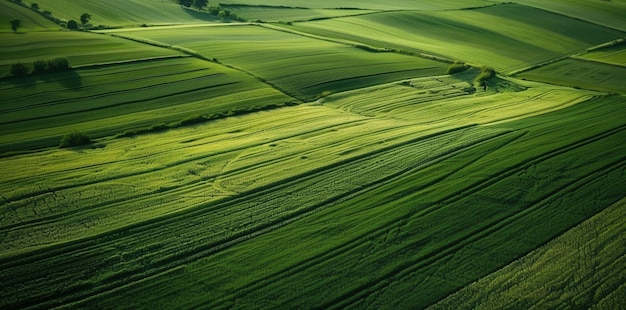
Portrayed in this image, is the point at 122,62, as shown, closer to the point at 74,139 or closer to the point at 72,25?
the point at 74,139

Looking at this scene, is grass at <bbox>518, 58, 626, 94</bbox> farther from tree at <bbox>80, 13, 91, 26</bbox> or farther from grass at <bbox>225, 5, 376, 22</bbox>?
tree at <bbox>80, 13, 91, 26</bbox>

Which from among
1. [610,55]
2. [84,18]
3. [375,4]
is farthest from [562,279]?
[375,4]

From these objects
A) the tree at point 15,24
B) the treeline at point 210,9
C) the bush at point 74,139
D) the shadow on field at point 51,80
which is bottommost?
the bush at point 74,139

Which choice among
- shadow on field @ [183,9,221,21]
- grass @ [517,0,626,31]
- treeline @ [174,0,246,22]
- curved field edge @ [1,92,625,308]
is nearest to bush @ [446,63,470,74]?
curved field edge @ [1,92,625,308]

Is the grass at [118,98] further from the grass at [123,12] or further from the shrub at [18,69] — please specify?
the grass at [123,12]

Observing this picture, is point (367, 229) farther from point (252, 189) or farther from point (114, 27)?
point (114, 27)

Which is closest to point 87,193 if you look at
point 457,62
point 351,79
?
point 351,79

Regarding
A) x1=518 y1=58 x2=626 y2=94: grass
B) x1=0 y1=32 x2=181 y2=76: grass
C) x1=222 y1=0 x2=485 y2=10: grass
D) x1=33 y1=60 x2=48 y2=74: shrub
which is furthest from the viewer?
x1=222 y1=0 x2=485 y2=10: grass

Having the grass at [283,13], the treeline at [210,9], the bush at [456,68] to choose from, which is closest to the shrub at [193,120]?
the bush at [456,68]
